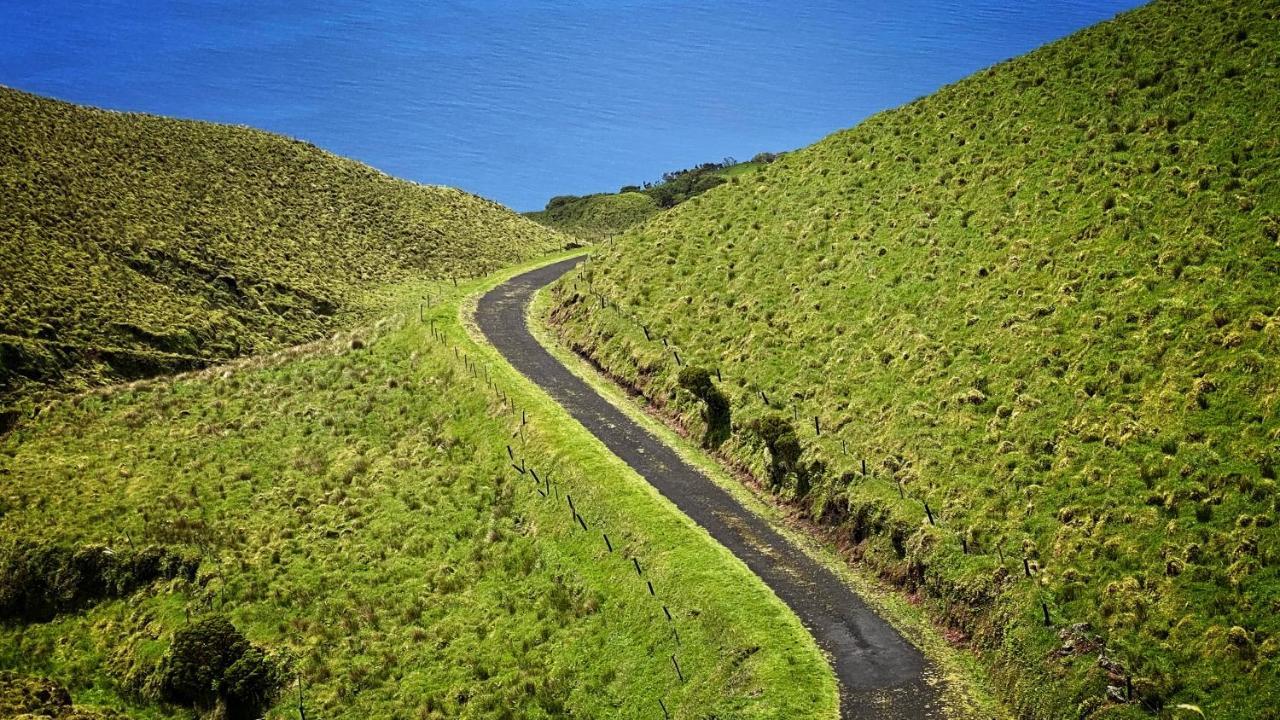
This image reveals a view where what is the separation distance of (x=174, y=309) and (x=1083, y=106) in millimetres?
52194

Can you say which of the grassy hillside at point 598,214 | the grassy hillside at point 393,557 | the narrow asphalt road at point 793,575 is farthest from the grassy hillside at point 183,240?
the narrow asphalt road at point 793,575

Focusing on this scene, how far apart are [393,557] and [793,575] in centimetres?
1567

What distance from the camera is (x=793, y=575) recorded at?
29.4 meters

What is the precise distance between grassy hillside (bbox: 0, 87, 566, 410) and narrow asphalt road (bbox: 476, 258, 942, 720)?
2201cm

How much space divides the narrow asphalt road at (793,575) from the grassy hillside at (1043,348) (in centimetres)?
177

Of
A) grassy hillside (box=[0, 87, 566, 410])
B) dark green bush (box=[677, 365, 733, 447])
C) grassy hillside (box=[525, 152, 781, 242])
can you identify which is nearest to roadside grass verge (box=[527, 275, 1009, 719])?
dark green bush (box=[677, 365, 733, 447])

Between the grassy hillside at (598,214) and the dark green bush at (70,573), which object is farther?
the grassy hillside at (598,214)

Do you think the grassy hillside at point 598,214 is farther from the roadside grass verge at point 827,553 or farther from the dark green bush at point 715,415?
the dark green bush at point 715,415

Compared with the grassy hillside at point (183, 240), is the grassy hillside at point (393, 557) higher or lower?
lower

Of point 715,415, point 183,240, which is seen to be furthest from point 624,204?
point 715,415

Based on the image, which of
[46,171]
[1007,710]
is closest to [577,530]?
[1007,710]

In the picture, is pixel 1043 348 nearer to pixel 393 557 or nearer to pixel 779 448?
pixel 779 448

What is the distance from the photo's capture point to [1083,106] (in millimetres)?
45469

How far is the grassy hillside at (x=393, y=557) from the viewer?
2738cm
